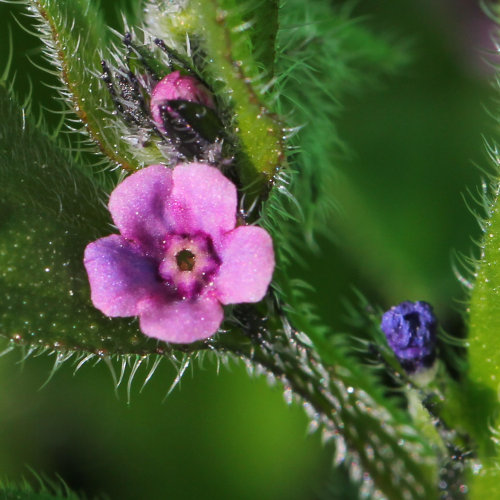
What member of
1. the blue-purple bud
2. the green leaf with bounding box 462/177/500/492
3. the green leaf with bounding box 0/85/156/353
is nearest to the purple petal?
the green leaf with bounding box 0/85/156/353

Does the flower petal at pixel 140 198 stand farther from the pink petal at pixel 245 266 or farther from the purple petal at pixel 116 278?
the pink petal at pixel 245 266

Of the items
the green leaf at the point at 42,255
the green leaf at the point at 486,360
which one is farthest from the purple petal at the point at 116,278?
the green leaf at the point at 486,360

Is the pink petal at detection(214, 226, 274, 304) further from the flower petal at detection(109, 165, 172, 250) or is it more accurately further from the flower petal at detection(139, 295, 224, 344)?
the flower petal at detection(109, 165, 172, 250)

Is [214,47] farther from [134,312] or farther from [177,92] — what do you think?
[134,312]

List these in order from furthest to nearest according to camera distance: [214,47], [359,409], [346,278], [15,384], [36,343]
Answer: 1. [346,278]
2. [15,384]
3. [359,409]
4. [36,343]
5. [214,47]

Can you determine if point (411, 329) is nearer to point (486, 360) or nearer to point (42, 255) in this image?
point (486, 360)

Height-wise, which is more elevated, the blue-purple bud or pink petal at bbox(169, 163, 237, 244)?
pink petal at bbox(169, 163, 237, 244)

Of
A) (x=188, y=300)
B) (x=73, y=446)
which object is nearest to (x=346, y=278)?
(x=73, y=446)
